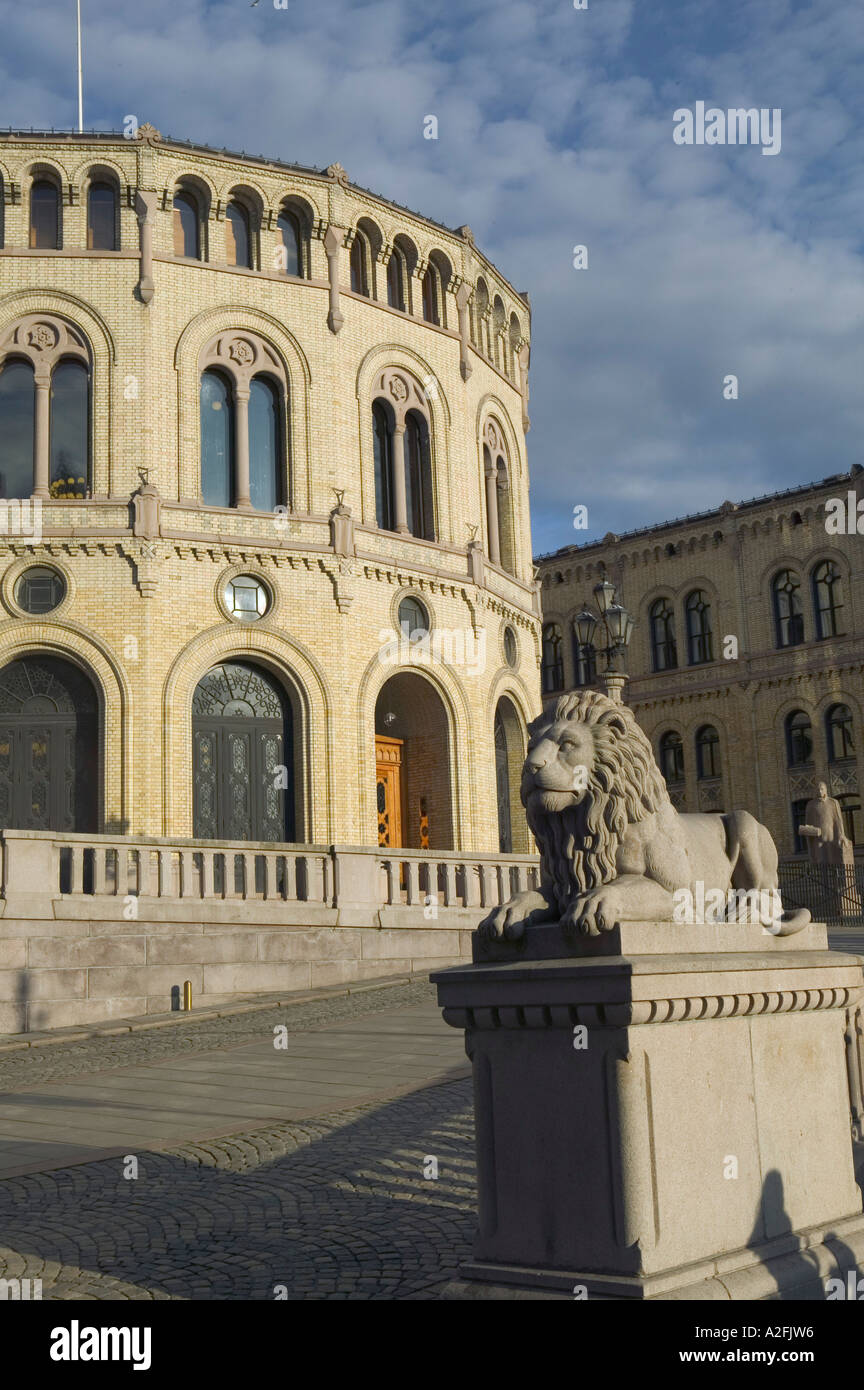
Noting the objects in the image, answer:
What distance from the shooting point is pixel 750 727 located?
48500 millimetres

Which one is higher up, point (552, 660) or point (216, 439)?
point (552, 660)

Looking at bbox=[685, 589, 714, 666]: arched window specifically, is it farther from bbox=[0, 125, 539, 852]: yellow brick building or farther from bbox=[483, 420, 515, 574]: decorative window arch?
bbox=[0, 125, 539, 852]: yellow brick building

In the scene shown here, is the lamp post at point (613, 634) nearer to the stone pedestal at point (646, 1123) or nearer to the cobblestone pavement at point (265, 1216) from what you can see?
the cobblestone pavement at point (265, 1216)

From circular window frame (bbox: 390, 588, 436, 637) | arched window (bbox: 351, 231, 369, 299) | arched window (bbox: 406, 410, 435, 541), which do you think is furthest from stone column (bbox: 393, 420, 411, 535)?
arched window (bbox: 351, 231, 369, 299)

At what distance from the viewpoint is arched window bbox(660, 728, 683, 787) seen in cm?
5062

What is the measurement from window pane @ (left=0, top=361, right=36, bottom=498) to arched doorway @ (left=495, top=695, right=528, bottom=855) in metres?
11.4

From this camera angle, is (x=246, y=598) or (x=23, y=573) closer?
(x=23, y=573)

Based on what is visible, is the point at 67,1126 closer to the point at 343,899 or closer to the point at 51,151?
the point at 343,899

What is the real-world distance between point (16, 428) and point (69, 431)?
1032mm

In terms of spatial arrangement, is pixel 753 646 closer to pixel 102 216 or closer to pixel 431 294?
pixel 431 294

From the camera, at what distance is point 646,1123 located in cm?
491

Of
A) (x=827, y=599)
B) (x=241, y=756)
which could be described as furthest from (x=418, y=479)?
(x=827, y=599)

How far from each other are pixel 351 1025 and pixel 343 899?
6.22 meters

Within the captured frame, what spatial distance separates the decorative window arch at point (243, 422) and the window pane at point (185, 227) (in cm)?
186
